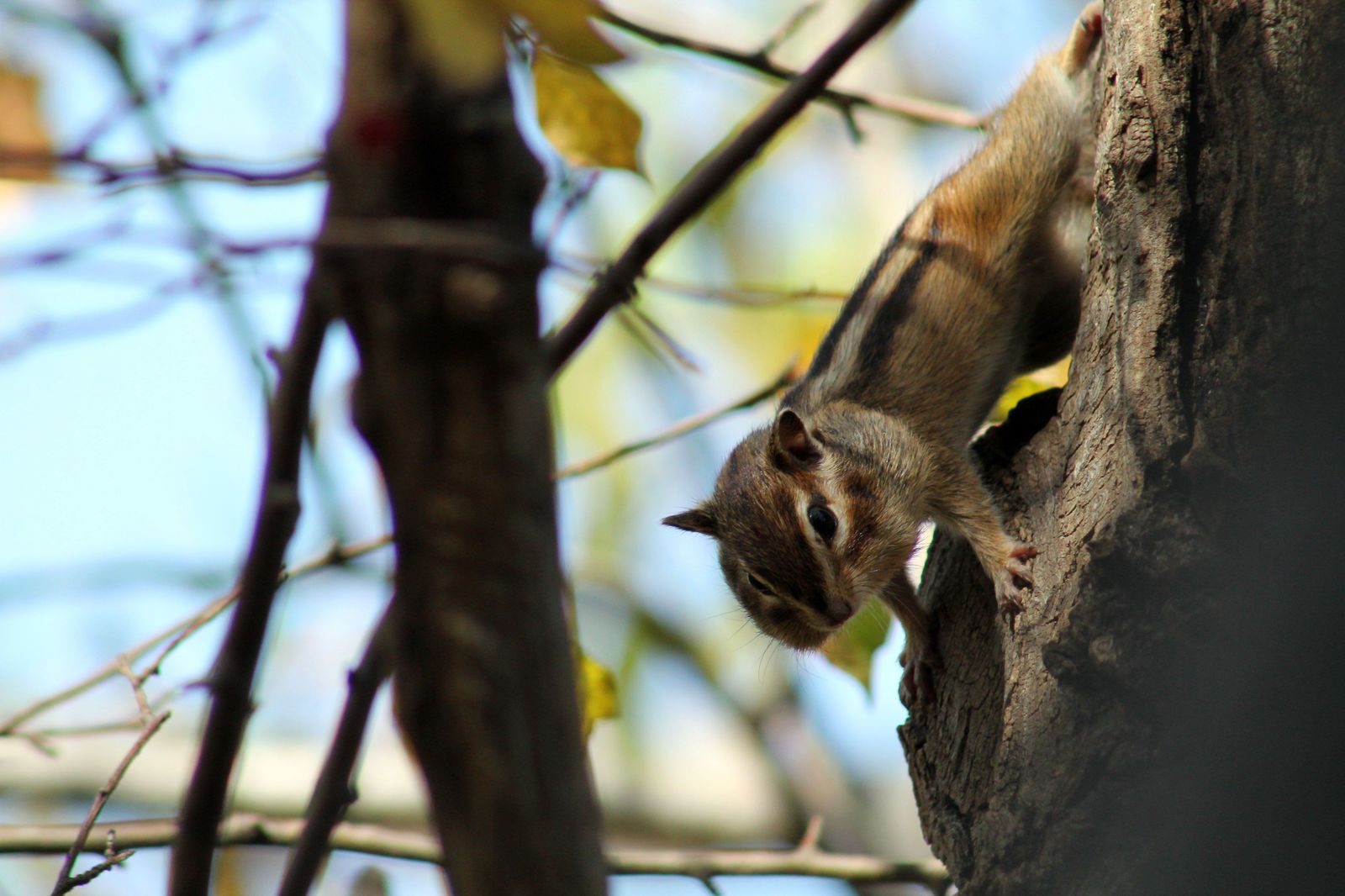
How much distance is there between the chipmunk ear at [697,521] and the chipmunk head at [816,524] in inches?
4.3

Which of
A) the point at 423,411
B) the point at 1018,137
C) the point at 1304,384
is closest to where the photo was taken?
the point at 423,411

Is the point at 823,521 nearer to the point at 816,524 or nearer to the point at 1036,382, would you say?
the point at 816,524

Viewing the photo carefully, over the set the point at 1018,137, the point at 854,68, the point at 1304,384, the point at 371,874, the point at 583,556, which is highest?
the point at 854,68

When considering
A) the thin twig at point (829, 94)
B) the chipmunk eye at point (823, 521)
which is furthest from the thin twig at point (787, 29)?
the chipmunk eye at point (823, 521)

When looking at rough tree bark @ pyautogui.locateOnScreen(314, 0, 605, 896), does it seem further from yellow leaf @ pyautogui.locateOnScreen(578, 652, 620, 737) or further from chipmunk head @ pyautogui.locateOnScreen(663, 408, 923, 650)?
chipmunk head @ pyautogui.locateOnScreen(663, 408, 923, 650)

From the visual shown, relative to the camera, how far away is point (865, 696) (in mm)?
4086

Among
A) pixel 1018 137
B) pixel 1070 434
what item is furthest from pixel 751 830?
pixel 1070 434

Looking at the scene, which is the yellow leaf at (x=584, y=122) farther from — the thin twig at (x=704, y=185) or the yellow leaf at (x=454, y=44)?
the yellow leaf at (x=454, y=44)

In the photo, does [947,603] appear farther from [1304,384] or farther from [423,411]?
[423,411]

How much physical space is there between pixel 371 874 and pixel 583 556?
8953 mm

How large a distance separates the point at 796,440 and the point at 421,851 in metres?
1.81

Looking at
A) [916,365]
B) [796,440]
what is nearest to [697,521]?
[796,440]

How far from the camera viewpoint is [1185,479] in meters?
2.68

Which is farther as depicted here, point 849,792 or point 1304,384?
point 849,792
